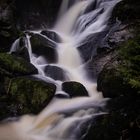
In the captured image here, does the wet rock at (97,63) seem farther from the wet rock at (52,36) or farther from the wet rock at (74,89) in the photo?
the wet rock at (52,36)

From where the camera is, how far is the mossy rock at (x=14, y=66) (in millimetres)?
11102

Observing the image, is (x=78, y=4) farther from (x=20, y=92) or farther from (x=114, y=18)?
(x=20, y=92)

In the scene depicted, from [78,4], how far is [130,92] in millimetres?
8581

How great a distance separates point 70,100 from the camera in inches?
403

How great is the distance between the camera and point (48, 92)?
33.3ft

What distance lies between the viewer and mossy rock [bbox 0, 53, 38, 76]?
11102 millimetres

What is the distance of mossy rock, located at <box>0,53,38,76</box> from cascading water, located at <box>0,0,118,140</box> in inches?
14.9

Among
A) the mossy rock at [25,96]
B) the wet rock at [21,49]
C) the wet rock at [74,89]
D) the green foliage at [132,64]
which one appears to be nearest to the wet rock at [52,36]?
the wet rock at [21,49]

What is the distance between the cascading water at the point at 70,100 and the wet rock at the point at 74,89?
0.50 ft

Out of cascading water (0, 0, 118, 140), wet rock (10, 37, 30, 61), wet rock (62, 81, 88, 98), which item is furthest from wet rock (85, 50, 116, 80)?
wet rock (10, 37, 30, 61)

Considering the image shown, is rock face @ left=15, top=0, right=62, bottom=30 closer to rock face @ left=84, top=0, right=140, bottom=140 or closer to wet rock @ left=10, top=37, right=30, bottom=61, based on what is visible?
wet rock @ left=10, top=37, right=30, bottom=61

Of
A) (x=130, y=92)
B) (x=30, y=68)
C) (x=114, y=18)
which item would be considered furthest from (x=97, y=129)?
(x=114, y=18)

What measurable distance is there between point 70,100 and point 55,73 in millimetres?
1802

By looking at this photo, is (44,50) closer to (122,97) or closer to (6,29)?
(6,29)
